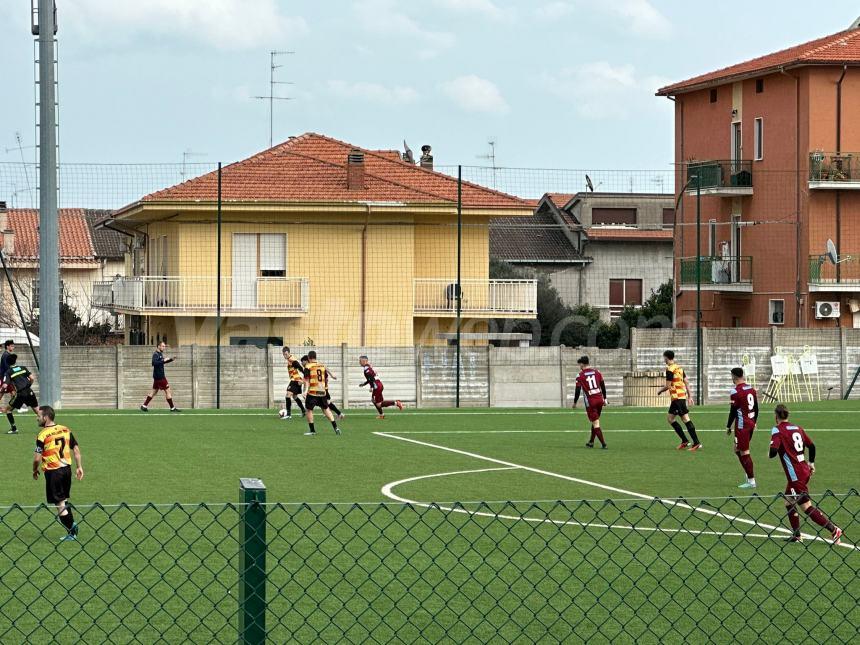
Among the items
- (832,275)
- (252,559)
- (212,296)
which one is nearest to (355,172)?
(212,296)

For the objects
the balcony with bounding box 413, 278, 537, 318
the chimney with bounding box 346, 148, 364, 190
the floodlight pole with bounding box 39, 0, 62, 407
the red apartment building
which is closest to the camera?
the floodlight pole with bounding box 39, 0, 62, 407

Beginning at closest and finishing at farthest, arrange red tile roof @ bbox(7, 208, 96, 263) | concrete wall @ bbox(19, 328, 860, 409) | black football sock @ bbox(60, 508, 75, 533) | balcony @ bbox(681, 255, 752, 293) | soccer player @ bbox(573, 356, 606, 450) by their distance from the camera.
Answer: black football sock @ bbox(60, 508, 75, 533) < soccer player @ bbox(573, 356, 606, 450) < concrete wall @ bbox(19, 328, 860, 409) < balcony @ bbox(681, 255, 752, 293) < red tile roof @ bbox(7, 208, 96, 263)

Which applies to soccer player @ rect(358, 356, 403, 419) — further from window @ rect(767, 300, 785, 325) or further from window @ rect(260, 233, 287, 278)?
window @ rect(767, 300, 785, 325)

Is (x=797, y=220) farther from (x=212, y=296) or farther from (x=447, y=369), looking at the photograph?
(x=212, y=296)

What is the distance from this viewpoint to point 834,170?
4525cm

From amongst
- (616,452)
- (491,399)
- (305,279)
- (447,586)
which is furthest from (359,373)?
(447,586)

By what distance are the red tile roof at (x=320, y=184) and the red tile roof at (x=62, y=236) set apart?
73.5 feet

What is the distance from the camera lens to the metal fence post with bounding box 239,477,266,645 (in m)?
5.91

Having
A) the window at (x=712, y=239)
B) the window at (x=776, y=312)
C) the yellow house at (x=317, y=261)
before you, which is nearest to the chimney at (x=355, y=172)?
the yellow house at (x=317, y=261)

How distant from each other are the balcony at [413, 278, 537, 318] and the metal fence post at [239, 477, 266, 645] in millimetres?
35199

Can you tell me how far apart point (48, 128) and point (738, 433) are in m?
17.4

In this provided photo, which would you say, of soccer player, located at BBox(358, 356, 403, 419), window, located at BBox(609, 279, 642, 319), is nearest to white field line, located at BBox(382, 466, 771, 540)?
soccer player, located at BBox(358, 356, 403, 419)

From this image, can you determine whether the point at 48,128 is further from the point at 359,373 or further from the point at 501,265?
the point at 501,265

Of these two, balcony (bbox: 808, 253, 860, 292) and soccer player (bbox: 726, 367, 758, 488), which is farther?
balcony (bbox: 808, 253, 860, 292)
